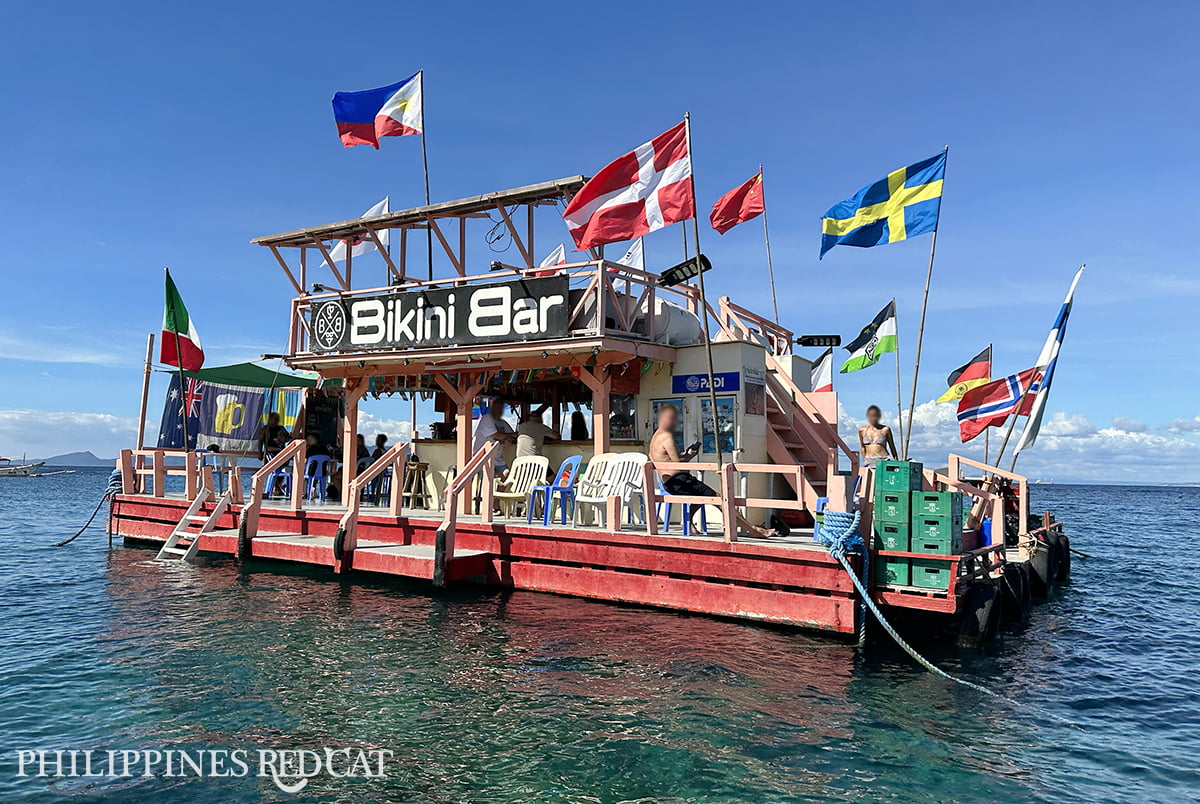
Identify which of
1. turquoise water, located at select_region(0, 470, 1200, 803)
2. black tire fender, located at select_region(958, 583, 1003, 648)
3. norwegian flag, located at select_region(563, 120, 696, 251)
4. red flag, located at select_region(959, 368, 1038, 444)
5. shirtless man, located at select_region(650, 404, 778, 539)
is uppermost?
norwegian flag, located at select_region(563, 120, 696, 251)

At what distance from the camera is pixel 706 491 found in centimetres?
1158

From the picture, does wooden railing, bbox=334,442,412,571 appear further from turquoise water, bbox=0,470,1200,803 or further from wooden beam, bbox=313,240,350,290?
wooden beam, bbox=313,240,350,290

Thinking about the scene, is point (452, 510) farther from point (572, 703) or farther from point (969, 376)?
point (969, 376)

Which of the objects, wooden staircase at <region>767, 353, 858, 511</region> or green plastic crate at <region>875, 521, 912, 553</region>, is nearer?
green plastic crate at <region>875, 521, 912, 553</region>

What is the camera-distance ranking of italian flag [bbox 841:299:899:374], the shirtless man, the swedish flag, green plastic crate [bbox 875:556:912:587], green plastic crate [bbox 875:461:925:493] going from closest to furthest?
green plastic crate [bbox 875:556:912:587], green plastic crate [bbox 875:461:925:493], the shirtless man, the swedish flag, italian flag [bbox 841:299:899:374]

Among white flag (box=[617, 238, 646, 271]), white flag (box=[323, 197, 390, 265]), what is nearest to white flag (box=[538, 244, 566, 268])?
white flag (box=[617, 238, 646, 271])

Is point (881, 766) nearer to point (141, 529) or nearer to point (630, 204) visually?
point (630, 204)

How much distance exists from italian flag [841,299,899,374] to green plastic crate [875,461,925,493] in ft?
29.5

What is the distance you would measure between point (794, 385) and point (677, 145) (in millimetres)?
6261

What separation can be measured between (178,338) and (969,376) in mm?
18348

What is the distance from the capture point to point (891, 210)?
39.5ft

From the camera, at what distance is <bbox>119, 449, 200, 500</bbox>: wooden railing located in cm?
1675

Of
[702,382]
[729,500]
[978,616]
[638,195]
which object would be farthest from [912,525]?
[638,195]

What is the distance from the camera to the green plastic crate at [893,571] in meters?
9.10
